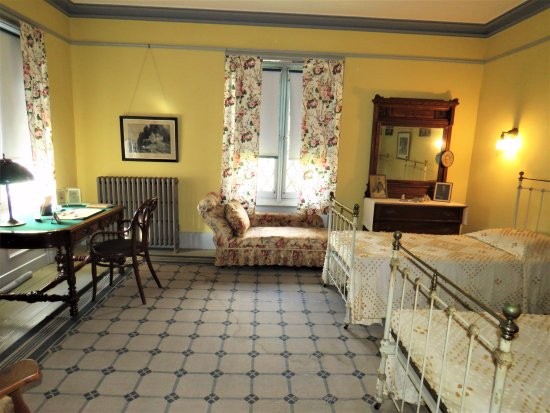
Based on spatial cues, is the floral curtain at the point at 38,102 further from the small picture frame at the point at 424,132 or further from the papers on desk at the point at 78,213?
the small picture frame at the point at 424,132

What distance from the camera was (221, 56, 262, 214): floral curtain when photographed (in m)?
4.75

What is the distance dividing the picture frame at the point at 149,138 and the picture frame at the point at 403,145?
2998mm

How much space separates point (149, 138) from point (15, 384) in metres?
3.90

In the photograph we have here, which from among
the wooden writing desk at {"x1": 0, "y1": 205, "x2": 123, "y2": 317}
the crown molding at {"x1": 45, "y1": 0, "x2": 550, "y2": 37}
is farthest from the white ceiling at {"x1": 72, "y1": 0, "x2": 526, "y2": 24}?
the wooden writing desk at {"x1": 0, "y1": 205, "x2": 123, "y2": 317}

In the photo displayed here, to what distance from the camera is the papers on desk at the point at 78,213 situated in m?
3.38

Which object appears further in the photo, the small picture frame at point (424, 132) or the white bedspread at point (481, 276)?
the small picture frame at point (424, 132)

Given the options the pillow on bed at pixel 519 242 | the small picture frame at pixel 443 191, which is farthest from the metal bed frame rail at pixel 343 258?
the small picture frame at pixel 443 191

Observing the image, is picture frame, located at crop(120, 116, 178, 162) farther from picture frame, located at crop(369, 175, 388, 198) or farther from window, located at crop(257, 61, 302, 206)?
picture frame, located at crop(369, 175, 388, 198)

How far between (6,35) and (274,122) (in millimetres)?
3100

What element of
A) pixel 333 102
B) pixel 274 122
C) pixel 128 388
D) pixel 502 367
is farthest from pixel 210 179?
pixel 502 367

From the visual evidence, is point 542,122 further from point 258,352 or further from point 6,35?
point 6,35

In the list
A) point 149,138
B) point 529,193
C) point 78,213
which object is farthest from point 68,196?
point 529,193

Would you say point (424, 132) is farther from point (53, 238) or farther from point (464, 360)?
point (53, 238)

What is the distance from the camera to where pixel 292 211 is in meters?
5.30
